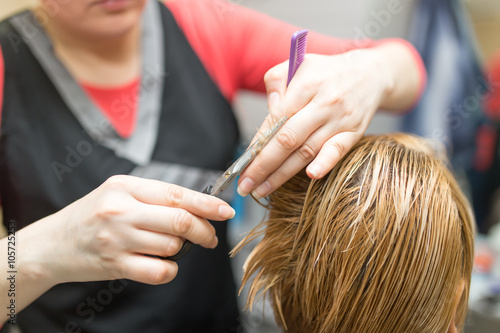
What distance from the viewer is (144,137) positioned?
0.69m

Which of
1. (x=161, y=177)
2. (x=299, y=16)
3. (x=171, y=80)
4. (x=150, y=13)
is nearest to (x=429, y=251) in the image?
(x=161, y=177)

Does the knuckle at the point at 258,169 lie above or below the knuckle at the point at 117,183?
below

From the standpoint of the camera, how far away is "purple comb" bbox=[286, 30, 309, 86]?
0.47 meters

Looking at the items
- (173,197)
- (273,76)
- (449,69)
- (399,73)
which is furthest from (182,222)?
(449,69)

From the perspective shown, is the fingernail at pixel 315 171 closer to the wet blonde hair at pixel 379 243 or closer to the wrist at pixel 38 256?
the wet blonde hair at pixel 379 243

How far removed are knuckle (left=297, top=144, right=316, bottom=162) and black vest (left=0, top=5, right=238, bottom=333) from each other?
0.30m

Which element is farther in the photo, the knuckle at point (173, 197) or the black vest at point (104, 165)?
the black vest at point (104, 165)

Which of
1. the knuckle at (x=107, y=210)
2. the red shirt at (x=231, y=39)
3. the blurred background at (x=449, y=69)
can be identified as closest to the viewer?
the knuckle at (x=107, y=210)

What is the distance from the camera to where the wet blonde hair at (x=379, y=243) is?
19.4 inches

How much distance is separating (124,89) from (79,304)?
0.40m

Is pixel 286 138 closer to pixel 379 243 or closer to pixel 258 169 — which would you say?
pixel 258 169

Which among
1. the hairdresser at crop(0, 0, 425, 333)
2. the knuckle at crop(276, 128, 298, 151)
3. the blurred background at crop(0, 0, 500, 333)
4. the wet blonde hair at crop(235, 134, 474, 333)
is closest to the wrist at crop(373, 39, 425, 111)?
the hairdresser at crop(0, 0, 425, 333)

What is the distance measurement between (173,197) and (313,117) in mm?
205

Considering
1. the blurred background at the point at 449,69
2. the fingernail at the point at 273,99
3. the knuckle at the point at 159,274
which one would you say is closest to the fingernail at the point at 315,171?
the fingernail at the point at 273,99
